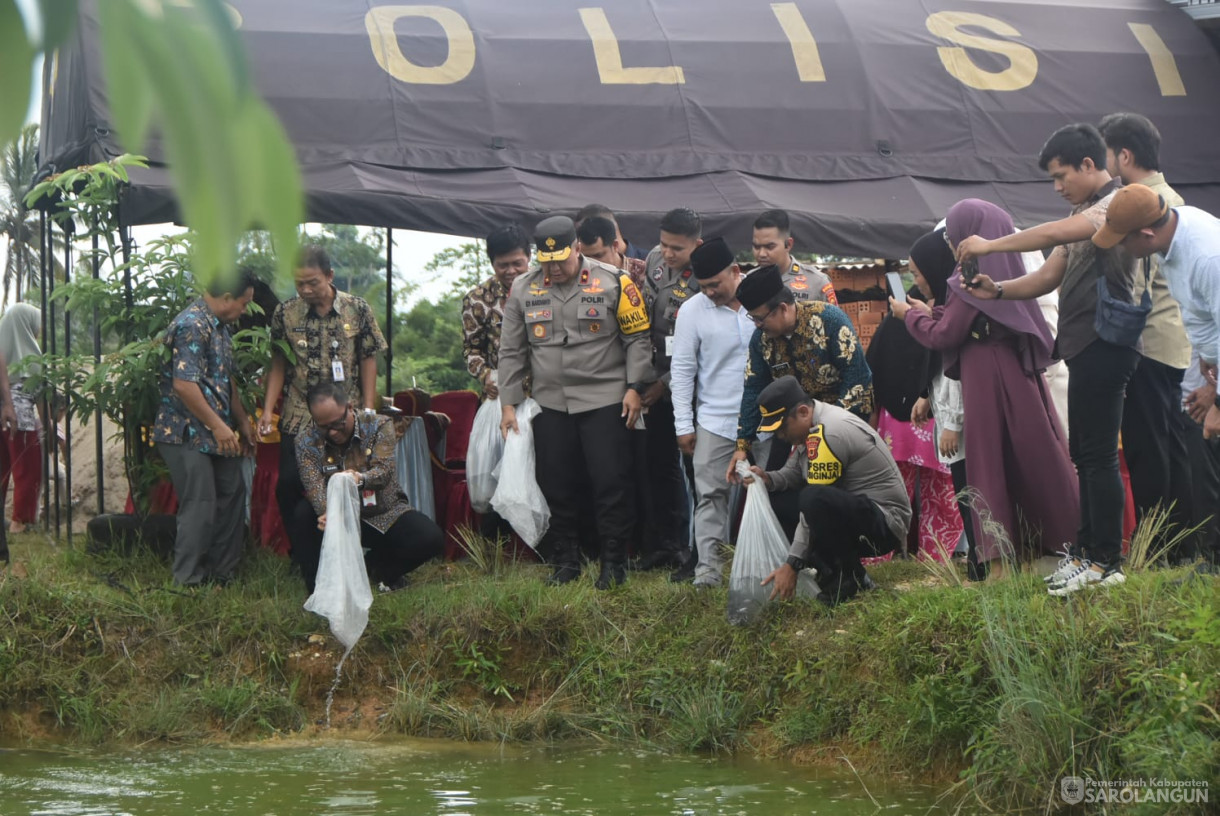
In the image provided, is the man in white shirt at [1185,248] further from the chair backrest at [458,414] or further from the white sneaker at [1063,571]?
the chair backrest at [458,414]

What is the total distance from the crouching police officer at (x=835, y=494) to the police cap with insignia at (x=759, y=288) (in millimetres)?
382

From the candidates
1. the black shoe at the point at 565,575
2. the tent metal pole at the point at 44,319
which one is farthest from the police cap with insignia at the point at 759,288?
the tent metal pole at the point at 44,319

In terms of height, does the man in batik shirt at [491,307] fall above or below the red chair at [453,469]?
above

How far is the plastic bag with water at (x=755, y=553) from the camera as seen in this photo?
6.14 metres

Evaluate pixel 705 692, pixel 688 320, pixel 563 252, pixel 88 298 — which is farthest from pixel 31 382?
pixel 705 692

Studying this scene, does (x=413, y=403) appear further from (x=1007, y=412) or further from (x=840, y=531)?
(x=1007, y=412)

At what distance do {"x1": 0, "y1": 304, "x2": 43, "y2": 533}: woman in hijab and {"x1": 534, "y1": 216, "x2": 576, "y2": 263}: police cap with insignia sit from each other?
12.9ft

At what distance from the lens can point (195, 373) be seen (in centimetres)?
707

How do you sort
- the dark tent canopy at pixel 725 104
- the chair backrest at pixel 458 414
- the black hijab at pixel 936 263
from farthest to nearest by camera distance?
the dark tent canopy at pixel 725 104 → the chair backrest at pixel 458 414 → the black hijab at pixel 936 263

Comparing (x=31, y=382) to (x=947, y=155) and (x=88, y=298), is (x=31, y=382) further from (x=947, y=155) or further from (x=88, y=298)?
(x=947, y=155)

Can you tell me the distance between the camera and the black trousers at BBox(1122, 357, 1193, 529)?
17.8 ft

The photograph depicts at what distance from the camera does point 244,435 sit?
24.2 feet

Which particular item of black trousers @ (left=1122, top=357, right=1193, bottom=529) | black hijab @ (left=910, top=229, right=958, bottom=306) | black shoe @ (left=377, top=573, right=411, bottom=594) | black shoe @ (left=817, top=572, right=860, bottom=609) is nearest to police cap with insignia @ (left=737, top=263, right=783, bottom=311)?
black hijab @ (left=910, top=229, right=958, bottom=306)

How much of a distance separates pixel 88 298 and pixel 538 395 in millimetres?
2446
